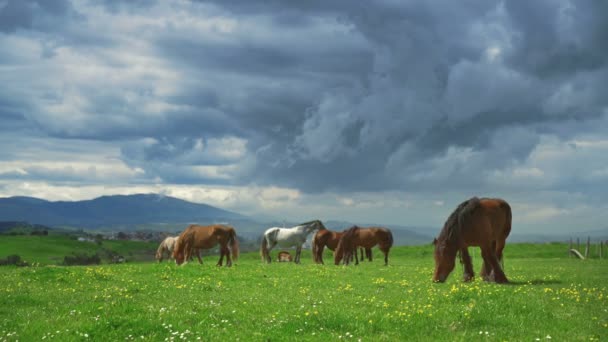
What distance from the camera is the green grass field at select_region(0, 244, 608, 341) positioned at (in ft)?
37.8

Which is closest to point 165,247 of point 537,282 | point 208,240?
point 208,240

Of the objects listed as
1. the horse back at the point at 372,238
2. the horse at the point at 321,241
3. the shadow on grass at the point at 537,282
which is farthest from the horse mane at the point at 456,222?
the horse at the point at 321,241

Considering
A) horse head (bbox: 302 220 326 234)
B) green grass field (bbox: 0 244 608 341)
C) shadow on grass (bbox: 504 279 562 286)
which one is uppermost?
horse head (bbox: 302 220 326 234)

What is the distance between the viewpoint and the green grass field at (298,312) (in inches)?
453

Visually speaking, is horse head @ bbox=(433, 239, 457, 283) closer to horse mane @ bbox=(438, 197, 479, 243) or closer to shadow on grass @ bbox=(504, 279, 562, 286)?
horse mane @ bbox=(438, 197, 479, 243)

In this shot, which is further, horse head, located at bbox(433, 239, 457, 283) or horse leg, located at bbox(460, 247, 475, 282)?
horse leg, located at bbox(460, 247, 475, 282)

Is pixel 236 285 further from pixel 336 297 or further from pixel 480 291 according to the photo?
pixel 480 291

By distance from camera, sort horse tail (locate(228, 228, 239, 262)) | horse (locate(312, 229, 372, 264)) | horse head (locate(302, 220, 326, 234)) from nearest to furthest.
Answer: horse tail (locate(228, 228, 239, 262)) → horse (locate(312, 229, 372, 264)) → horse head (locate(302, 220, 326, 234))

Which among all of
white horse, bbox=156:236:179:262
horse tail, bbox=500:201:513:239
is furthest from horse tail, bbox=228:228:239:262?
white horse, bbox=156:236:179:262

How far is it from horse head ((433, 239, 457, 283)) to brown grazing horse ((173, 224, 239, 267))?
17491mm

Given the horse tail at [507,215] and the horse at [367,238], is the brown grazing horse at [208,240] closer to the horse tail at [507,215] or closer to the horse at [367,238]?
the horse at [367,238]

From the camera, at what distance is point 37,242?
101 m

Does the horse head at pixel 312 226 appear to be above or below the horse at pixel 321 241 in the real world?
above

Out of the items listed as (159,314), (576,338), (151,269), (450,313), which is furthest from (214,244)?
(576,338)
